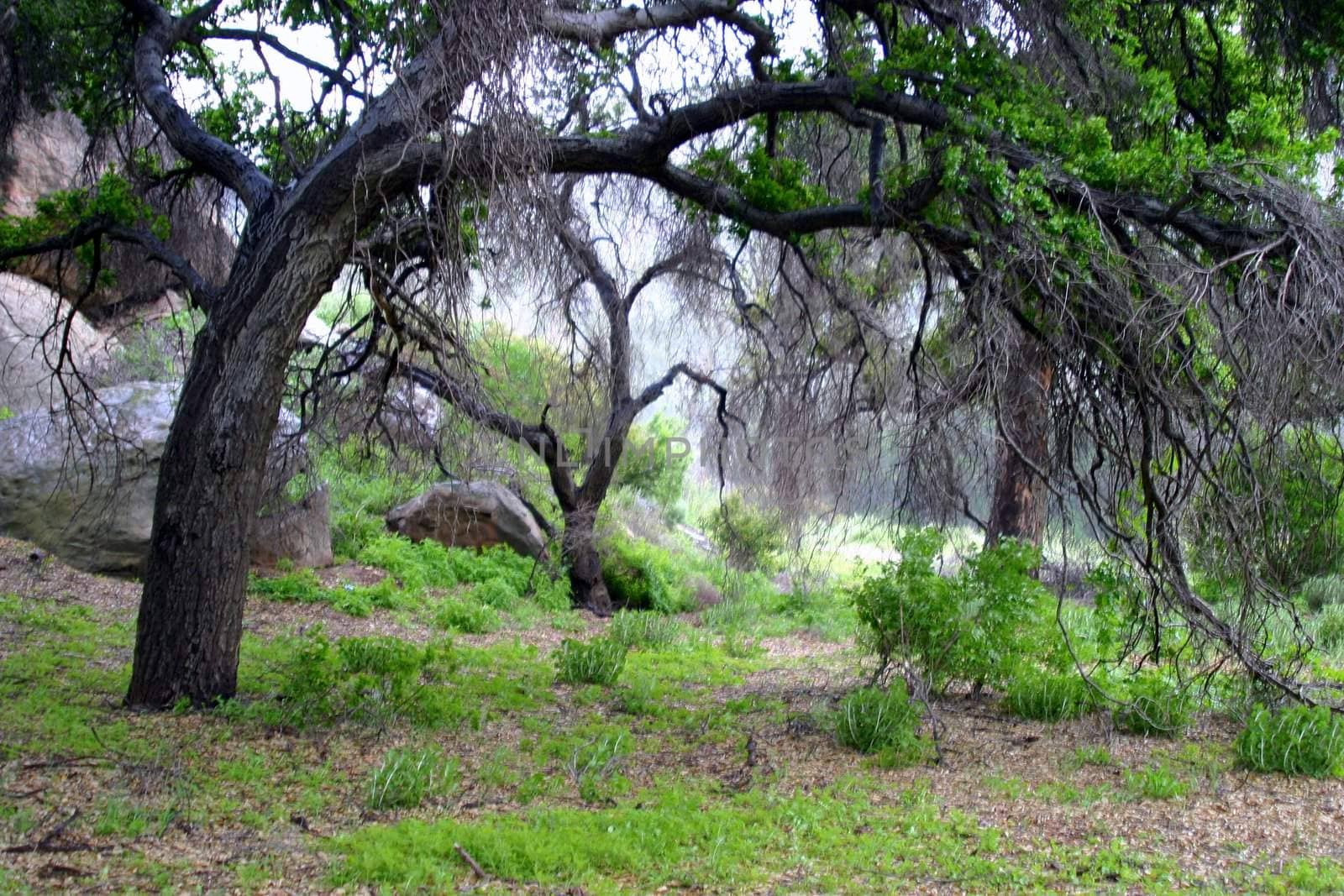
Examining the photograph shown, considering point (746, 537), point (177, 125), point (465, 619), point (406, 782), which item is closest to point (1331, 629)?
point (746, 537)

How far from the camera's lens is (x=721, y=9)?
762 cm

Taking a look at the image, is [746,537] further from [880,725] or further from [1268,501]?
[1268,501]

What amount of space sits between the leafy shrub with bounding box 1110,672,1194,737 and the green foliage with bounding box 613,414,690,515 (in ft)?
42.6

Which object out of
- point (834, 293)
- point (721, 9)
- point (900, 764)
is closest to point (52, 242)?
point (721, 9)

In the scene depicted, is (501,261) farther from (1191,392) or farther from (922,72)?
(1191,392)

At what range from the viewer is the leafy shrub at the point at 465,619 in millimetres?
11227

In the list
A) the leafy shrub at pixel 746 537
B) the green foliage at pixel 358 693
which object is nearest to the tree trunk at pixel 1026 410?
the green foliage at pixel 358 693

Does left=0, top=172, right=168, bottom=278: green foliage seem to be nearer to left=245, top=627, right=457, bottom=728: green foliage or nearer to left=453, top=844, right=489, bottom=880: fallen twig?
left=245, top=627, right=457, bottom=728: green foliage

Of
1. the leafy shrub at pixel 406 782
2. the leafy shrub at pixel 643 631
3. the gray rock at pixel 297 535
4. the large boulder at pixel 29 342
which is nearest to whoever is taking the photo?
the leafy shrub at pixel 406 782

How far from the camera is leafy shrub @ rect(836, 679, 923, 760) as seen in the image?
6230 millimetres

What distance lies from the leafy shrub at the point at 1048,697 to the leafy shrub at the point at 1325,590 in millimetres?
7981

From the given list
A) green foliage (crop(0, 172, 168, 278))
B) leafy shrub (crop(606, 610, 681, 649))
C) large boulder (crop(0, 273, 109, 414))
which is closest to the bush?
leafy shrub (crop(606, 610, 681, 649))

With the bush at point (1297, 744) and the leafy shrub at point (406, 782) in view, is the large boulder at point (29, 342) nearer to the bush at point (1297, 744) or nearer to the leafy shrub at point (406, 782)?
the leafy shrub at point (406, 782)

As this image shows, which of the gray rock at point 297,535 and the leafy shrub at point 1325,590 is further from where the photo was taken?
the leafy shrub at point 1325,590
